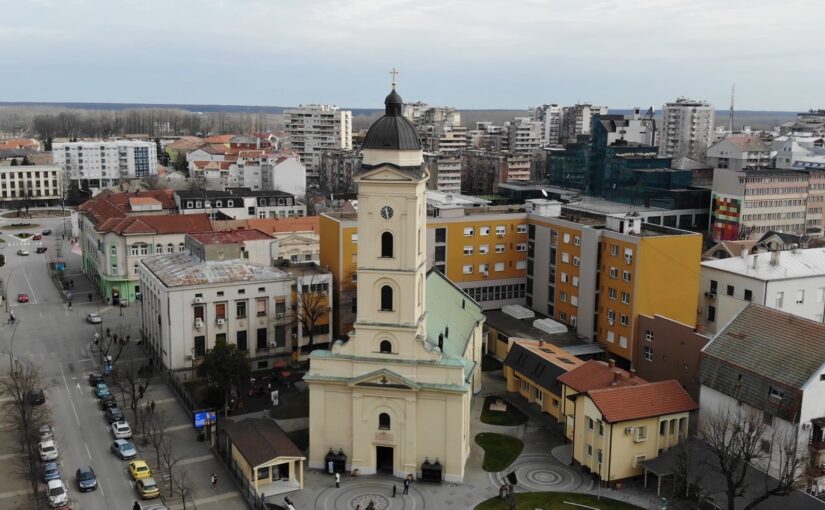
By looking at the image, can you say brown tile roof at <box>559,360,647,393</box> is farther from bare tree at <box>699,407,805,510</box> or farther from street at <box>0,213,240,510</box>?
street at <box>0,213,240,510</box>

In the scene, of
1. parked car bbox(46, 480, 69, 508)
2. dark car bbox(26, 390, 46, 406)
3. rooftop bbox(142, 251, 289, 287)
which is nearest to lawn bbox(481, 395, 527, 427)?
rooftop bbox(142, 251, 289, 287)

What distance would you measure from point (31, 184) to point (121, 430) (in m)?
123

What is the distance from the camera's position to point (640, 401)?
41.7 metres

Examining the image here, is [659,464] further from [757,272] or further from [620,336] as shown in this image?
[757,272]

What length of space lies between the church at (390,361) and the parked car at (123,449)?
1028 centimetres

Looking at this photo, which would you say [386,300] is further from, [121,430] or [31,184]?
[31,184]

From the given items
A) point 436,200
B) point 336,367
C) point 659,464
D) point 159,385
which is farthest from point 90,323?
point 659,464

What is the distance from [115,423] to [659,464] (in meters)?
31.6

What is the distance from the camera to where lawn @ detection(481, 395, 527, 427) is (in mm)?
49188

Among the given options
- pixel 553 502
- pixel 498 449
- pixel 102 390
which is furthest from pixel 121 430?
pixel 553 502

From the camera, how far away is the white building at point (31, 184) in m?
150

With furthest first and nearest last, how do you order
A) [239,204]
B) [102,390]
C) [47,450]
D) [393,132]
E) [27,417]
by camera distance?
[239,204], [102,390], [27,417], [47,450], [393,132]

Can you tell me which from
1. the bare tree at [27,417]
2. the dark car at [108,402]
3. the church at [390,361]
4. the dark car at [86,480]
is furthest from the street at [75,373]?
the church at [390,361]

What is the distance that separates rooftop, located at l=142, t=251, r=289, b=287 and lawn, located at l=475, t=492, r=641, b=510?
89.6ft
